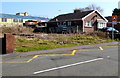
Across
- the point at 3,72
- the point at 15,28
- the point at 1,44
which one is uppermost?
the point at 15,28

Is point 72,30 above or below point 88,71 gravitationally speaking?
above

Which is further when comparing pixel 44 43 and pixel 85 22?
pixel 85 22

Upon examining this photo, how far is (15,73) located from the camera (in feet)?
23.1

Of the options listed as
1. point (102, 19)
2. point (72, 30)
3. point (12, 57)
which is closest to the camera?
point (12, 57)

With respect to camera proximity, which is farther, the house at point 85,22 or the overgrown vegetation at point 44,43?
the house at point 85,22

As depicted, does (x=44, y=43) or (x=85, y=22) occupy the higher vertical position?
(x=85, y=22)

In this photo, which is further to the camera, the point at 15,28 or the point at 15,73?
the point at 15,28

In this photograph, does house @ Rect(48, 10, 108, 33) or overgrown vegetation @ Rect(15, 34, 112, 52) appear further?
house @ Rect(48, 10, 108, 33)

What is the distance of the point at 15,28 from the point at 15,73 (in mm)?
29817

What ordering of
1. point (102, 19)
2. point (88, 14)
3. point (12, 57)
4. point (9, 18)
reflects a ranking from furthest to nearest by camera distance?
point (9, 18) → point (102, 19) → point (88, 14) → point (12, 57)

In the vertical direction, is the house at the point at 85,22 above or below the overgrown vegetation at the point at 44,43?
above

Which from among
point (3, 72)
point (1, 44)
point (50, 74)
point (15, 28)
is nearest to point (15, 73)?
point (3, 72)

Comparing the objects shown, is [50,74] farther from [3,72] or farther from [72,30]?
[72,30]

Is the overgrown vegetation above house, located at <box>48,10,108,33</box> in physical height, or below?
below
